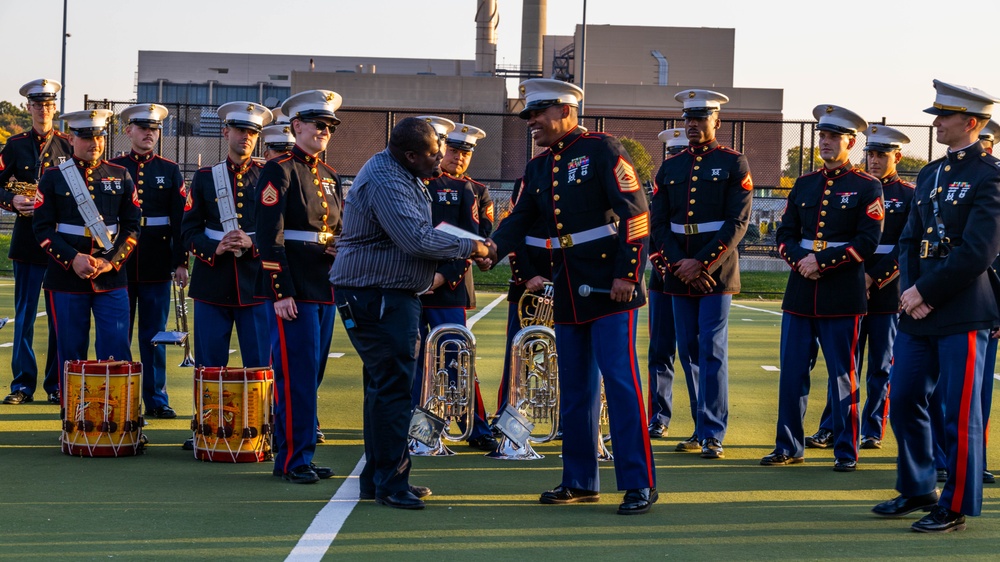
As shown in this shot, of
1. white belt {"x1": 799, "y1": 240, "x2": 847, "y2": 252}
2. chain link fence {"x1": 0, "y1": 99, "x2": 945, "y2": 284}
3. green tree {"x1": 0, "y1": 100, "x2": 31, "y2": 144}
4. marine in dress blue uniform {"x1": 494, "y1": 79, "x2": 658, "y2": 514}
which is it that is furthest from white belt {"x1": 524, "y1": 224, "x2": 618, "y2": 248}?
green tree {"x1": 0, "y1": 100, "x2": 31, "y2": 144}

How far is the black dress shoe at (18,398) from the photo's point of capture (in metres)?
10.2

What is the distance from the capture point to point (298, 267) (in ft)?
24.7

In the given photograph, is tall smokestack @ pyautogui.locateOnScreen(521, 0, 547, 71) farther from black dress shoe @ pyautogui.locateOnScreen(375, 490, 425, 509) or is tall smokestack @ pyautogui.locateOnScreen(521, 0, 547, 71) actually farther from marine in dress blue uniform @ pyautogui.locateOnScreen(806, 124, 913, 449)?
black dress shoe @ pyautogui.locateOnScreen(375, 490, 425, 509)

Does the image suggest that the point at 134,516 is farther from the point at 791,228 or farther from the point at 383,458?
the point at 791,228

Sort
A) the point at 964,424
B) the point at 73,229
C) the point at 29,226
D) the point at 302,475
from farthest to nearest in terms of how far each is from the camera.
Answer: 1. the point at 29,226
2. the point at 73,229
3. the point at 302,475
4. the point at 964,424

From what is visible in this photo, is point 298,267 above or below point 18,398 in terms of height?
above

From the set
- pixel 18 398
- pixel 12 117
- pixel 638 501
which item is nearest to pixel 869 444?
pixel 638 501

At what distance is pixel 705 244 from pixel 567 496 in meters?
2.57

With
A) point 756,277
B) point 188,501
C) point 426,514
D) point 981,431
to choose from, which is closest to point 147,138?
point 188,501

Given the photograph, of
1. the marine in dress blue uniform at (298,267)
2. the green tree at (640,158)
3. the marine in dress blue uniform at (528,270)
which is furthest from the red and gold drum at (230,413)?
the green tree at (640,158)

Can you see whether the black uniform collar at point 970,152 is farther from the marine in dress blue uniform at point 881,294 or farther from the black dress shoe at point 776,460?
the marine in dress blue uniform at point 881,294

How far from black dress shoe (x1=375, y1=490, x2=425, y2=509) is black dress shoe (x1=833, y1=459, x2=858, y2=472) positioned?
294cm

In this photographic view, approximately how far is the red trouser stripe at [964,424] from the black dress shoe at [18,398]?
→ 7.38m

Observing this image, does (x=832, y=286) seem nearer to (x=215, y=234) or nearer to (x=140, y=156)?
(x=215, y=234)
